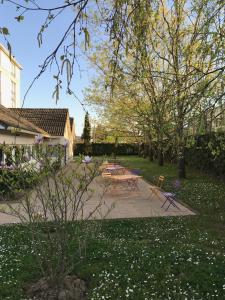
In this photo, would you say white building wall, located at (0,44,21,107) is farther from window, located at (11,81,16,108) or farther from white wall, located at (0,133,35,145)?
white wall, located at (0,133,35,145)

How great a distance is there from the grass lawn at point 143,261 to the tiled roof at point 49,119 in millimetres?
23942

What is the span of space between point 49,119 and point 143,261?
29.5 meters

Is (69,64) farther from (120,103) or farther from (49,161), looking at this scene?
(120,103)

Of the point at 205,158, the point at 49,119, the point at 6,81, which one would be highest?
the point at 6,81

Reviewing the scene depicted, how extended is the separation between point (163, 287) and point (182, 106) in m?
3.11

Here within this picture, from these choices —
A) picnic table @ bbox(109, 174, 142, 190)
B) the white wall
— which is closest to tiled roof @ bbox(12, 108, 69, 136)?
the white wall

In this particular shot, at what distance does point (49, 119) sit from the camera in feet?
116

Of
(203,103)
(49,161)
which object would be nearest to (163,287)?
(49,161)

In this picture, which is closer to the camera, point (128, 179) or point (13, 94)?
point (128, 179)

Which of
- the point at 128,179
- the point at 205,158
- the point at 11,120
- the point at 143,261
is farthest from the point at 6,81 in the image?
the point at 143,261

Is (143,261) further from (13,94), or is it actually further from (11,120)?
(13,94)

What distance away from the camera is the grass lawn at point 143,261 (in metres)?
5.76

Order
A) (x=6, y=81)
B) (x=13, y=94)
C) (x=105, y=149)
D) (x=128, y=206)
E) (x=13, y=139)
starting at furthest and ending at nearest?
(x=105, y=149)
(x=13, y=94)
(x=6, y=81)
(x=13, y=139)
(x=128, y=206)

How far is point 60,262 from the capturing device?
562 centimetres
